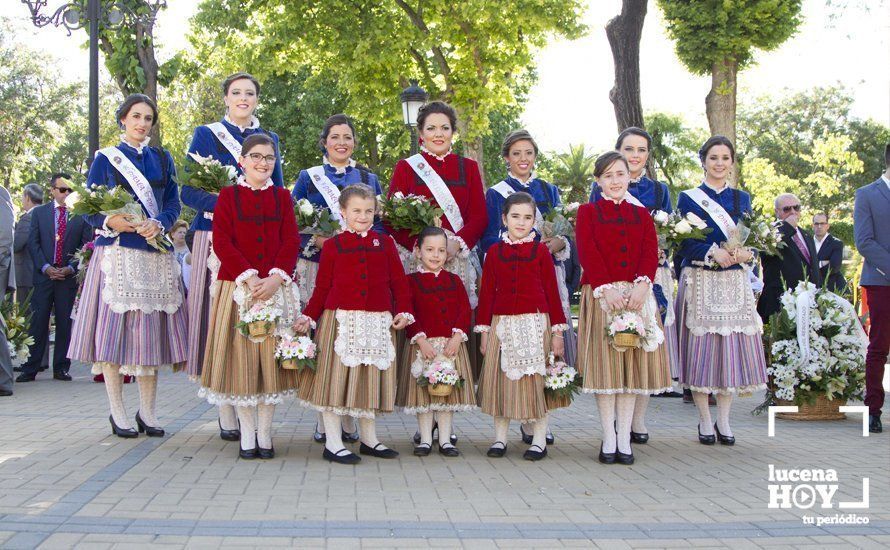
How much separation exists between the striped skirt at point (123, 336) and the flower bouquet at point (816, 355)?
517 centimetres

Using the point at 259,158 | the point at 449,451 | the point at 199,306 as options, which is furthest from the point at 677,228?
the point at 199,306

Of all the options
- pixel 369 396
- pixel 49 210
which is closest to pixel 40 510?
pixel 369 396

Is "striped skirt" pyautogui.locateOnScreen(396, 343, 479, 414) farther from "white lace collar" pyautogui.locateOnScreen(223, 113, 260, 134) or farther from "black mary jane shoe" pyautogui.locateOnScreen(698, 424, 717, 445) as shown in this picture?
"white lace collar" pyautogui.locateOnScreen(223, 113, 260, 134)

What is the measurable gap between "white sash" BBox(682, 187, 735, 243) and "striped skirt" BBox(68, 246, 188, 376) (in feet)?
12.6

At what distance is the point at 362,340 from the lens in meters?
5.98

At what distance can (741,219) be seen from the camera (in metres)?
6.94

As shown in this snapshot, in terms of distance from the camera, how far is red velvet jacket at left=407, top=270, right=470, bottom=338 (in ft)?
20.8

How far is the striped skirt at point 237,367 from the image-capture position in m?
5.89

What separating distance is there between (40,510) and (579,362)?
3404 mm

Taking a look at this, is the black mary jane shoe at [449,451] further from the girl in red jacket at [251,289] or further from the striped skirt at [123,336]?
the striped skirt at [123,336]

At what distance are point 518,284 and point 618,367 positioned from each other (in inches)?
33.1

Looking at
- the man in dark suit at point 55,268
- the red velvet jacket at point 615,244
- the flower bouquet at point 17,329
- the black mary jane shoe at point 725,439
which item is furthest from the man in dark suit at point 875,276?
the flower bouquet at point 17,329

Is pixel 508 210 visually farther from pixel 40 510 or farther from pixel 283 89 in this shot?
pixel 283 89

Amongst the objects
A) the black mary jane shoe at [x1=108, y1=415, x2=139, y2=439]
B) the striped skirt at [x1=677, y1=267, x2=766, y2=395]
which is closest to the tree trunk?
the striped skirt at [x1=677, y1=267, x2=766, y2=395]
